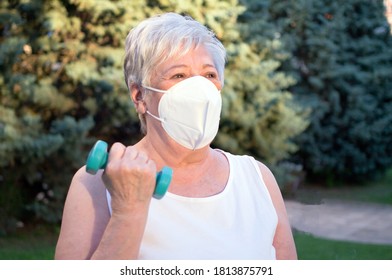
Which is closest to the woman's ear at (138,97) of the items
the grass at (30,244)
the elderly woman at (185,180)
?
the elderly woman at (185,180)

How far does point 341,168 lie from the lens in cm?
1076

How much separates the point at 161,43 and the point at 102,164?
0.54m

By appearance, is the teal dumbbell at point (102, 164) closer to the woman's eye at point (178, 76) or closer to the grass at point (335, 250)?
the woman's eye at point (178, 76)

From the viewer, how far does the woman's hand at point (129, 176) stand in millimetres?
1704

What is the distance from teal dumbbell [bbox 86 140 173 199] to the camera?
1676mm

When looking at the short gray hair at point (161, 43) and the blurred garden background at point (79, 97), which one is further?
the blurred garden background at point (79, 97)

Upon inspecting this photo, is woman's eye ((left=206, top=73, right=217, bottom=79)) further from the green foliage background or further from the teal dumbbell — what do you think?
the green foliage background

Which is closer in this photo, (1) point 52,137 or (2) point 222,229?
(2) point 222,229

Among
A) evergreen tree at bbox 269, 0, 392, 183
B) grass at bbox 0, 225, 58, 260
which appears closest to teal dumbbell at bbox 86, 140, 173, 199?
grass at bbox 0, 225, 58, 260

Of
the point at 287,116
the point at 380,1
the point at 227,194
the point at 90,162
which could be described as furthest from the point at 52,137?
the point at 380,1
